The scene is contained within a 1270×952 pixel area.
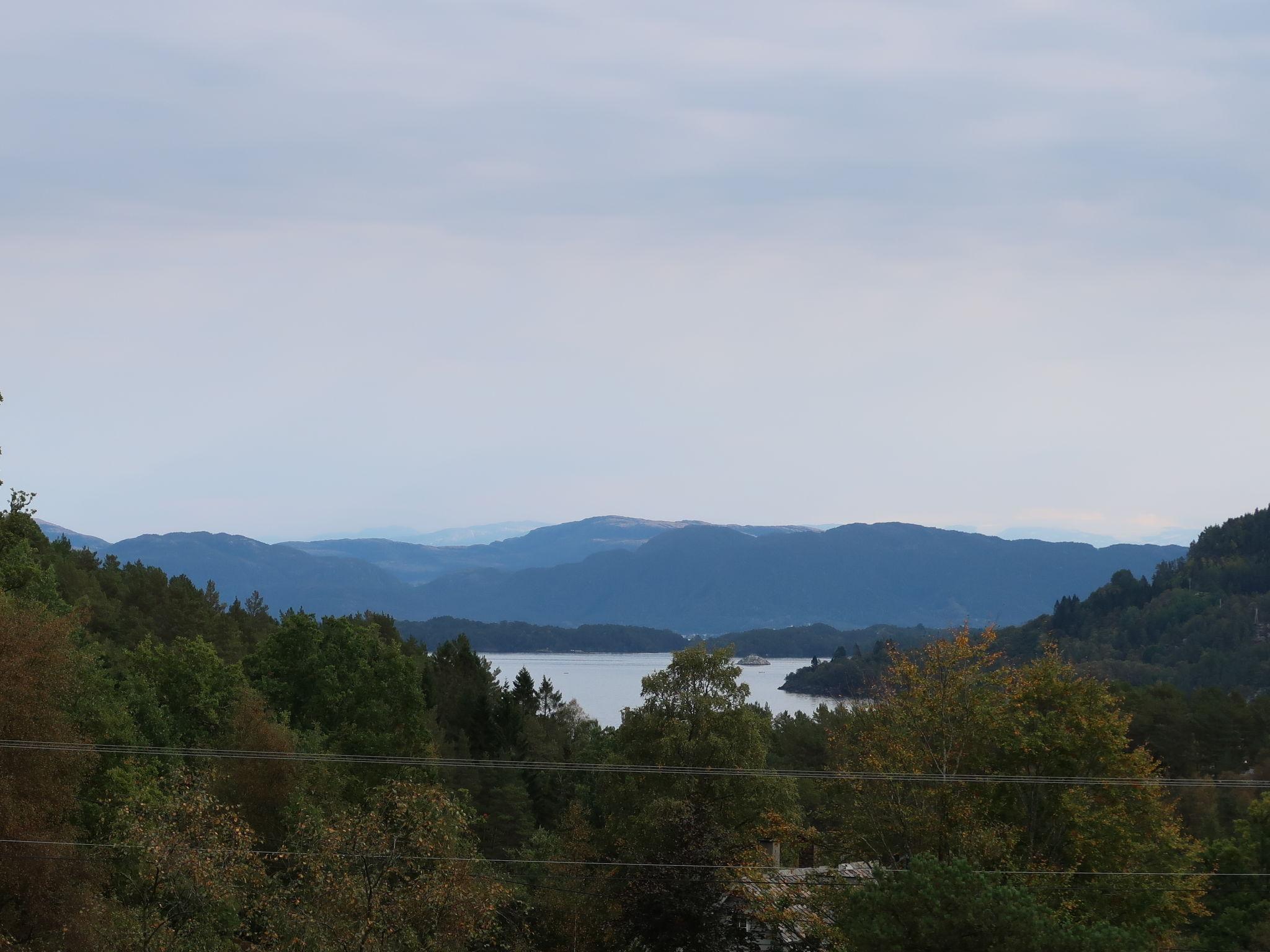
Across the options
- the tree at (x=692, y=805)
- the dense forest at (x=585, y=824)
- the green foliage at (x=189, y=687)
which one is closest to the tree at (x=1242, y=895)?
the dense forest at (x=585, y=824)

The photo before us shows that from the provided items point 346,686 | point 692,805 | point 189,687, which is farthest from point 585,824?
point 189,687

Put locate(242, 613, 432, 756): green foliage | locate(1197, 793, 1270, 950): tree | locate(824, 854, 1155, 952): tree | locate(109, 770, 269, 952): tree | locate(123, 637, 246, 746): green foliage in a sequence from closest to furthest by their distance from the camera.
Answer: locate(824, 854, 1155, 952): tree → locate(109, 770, 269, 952): tree → locate(1197, 793, 1270, 950): tree → locate(123, 637, 246, 746): green foliage → locate(242, 613, 432, 756): green foliage

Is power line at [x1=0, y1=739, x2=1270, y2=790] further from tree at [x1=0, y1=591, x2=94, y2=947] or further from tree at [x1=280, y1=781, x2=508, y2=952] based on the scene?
tree at [x1=280, y1=781, x2=508, y2=952]

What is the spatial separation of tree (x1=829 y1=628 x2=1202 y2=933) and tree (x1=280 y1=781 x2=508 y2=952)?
33.3 ft

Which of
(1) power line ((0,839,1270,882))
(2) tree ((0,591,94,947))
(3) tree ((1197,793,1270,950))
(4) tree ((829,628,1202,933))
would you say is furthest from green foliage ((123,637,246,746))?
Result: (3) tree ((1197,793,1270,950))

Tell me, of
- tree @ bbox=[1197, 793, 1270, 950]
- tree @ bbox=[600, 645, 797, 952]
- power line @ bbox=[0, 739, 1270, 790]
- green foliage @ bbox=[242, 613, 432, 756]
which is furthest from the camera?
green foliage @ bbox=[242, 613, 432, 756]

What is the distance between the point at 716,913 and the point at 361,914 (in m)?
10.8

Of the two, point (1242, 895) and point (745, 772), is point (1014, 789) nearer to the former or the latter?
point (745, 772)

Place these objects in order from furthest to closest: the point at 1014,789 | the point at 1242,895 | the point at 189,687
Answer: the point at 189,687
the point at 1242,895
the point at 1014,789

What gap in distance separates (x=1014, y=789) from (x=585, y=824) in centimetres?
1777

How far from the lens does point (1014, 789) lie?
1173 inches

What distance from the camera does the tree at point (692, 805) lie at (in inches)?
1192

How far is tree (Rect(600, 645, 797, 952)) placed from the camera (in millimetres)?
30266

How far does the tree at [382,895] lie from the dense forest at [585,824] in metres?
0.07
